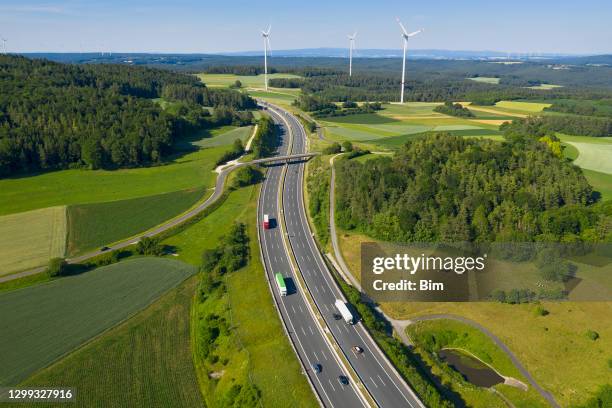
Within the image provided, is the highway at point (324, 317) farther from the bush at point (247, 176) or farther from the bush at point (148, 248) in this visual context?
the bush at point (148, 248)

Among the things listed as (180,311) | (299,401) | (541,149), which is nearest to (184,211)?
(180,311)

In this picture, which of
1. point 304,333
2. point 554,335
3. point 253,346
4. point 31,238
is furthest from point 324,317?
point 31,238

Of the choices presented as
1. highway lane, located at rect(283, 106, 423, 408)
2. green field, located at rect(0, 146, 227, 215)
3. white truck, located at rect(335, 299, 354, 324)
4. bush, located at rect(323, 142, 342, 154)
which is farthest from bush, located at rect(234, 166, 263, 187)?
white truck, located at rect(335, 299, 354, 324)

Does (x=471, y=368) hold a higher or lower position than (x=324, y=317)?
lower

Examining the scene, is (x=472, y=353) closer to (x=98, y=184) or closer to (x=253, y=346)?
(x=253, y=346)

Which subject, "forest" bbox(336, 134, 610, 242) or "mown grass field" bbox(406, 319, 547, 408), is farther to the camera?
"forest" bbox(336, 134, 610, 242)

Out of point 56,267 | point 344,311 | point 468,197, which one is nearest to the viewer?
point 344,311

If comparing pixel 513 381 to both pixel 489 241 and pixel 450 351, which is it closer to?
pixel 450 351

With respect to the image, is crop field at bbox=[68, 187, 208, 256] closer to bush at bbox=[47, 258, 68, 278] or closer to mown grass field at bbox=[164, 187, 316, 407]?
bush at bbox=[47, 258, 68, 278]
